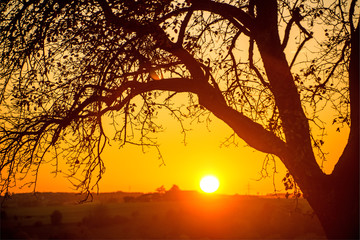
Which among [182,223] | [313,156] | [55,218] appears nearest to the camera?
[313,156]

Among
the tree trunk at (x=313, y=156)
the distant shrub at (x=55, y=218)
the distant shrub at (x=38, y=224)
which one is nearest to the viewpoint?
the tree trunk at (x=313, y=156)

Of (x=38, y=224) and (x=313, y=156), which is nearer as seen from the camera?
(x=313, y=156)

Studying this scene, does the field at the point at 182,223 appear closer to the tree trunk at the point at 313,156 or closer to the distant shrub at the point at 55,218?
the distant shrub at the point at 55,218

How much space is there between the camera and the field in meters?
78.9

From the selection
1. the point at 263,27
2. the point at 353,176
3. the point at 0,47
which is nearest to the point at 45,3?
the point at 0,47

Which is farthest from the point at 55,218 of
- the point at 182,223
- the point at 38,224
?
the point at 182,223

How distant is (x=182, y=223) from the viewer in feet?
273

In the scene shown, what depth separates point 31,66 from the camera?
7641mm

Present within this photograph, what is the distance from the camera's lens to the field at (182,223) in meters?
78.9

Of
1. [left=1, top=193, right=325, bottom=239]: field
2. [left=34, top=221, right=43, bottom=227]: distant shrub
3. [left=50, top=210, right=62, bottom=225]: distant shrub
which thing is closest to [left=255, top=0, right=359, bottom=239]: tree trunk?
[left=1, top=193, right=325, bottom=239]: field

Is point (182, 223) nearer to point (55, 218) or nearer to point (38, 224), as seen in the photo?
point (55, 218)

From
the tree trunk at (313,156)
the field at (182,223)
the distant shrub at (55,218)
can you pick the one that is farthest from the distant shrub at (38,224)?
A: the tree trunk at (313,156)

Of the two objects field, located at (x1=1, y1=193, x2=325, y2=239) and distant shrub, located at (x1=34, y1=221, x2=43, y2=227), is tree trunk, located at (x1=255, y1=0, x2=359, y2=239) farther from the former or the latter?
distant shrub, located at (x1=34, y1=221, x2=43, y2=227)

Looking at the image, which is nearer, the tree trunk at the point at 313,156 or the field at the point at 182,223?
the tree trunk at the point at 313,156
